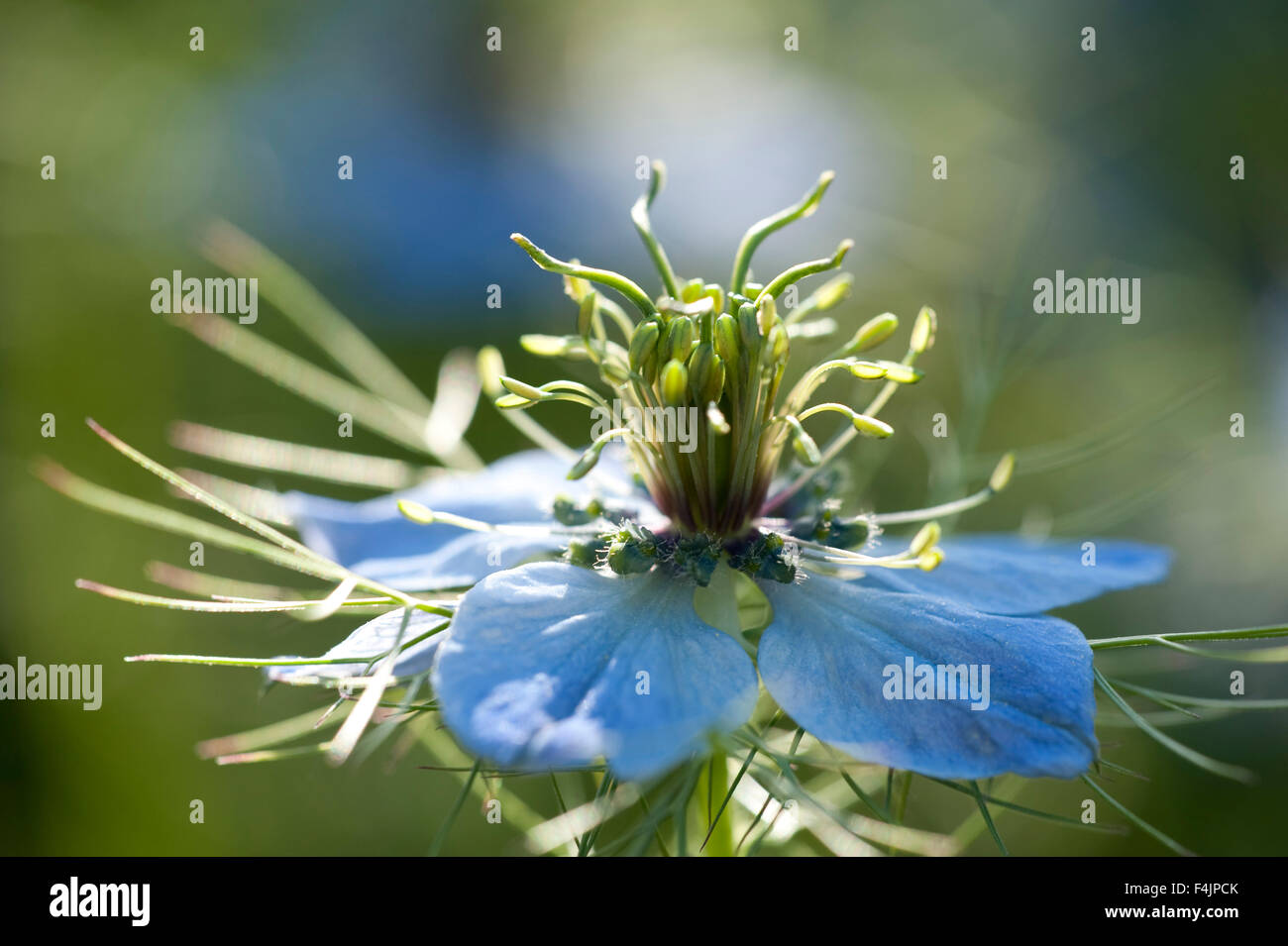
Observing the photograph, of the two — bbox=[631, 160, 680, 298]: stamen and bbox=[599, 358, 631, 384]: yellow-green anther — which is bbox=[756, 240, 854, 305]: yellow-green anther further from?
bbox=[599, 358, 631, 384]: yellow-green anther

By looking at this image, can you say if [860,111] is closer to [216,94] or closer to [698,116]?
[698,116]

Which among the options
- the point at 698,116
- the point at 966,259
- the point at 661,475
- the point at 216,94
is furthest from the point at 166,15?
the point at 661,475

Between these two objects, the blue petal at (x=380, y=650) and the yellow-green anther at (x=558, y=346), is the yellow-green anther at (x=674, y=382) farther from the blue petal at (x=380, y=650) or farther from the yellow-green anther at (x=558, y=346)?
the blue petal at (x=380, y=650)
